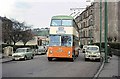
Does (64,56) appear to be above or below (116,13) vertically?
below

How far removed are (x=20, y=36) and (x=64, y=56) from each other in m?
42.4

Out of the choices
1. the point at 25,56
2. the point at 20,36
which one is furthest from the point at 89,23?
the point at 25,56

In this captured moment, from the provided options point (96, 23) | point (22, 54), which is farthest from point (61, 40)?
point (96, 23)

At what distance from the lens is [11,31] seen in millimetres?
67125

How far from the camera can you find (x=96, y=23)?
99.3 m

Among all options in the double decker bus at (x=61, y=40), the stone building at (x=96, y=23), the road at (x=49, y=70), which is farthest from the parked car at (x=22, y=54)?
the stone building at (x=96, y=23)

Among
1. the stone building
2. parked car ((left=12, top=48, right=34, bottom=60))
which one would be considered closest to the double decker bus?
parked car ((left=12, top=48, right=34, bottom=60))

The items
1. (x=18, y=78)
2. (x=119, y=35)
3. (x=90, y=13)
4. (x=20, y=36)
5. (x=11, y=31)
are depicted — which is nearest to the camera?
(x=18, y=78)

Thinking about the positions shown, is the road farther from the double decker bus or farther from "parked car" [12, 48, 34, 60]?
"parked car" [12, 48, 34, 60]

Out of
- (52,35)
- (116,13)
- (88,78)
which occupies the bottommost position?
(88,78)

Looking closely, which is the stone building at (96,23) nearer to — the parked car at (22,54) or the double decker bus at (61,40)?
the parked car at (22,54)

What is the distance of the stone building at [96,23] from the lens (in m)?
87.5

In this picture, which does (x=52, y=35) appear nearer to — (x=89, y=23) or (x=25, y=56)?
(x=25, y=56)

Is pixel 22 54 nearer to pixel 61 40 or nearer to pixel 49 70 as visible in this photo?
pixel 61 40
